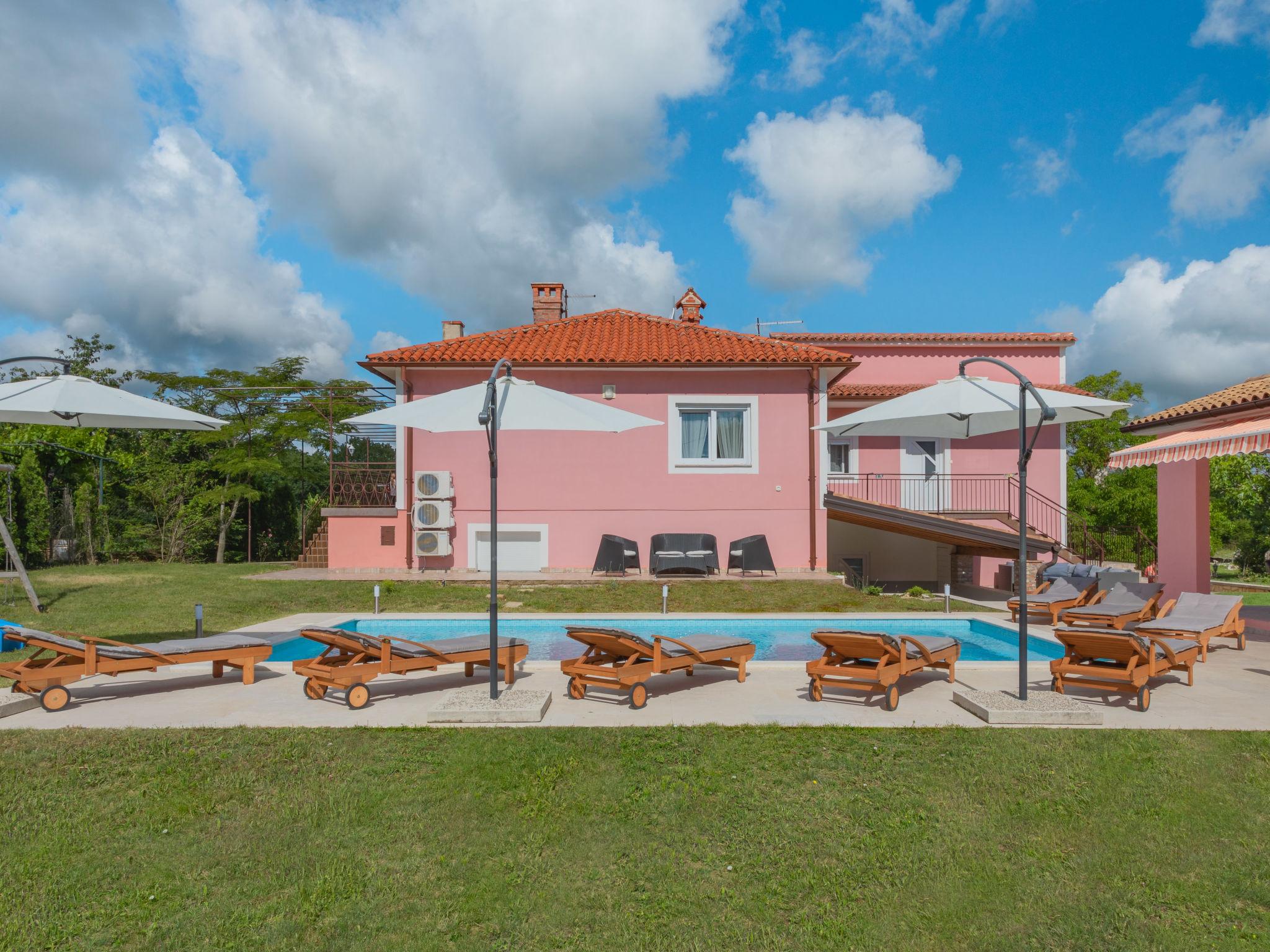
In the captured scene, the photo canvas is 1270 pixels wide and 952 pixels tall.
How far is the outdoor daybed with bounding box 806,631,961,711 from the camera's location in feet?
24.0

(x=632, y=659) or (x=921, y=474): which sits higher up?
(x=921, y=474)

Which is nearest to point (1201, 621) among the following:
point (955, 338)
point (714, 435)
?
point (714, 435)

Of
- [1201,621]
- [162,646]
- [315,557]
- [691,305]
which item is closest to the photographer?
[162,646]

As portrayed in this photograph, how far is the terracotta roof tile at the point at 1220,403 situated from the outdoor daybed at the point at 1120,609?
3188 millimetres

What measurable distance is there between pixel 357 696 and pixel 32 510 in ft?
69.3

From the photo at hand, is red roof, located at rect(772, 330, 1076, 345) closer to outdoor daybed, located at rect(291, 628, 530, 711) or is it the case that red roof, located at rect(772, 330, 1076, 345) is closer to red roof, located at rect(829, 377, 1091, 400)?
red roof, located at rect(829, 377, 1091, 400)

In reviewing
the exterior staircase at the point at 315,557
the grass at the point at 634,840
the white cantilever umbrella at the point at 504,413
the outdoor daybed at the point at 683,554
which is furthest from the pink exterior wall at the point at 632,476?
the grass at the point at 634,840

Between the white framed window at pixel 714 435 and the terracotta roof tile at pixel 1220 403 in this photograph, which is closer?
the terracotta roof tile at pixel 1220 403

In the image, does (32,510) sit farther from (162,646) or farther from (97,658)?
(97,658)

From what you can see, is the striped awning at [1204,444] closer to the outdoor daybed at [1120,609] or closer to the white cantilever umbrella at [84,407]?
the outdoor daybed at [1120,609]

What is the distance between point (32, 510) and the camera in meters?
21.9

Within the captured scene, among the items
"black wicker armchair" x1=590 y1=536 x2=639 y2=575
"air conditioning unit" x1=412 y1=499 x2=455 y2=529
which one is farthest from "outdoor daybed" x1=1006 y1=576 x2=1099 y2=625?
"air conditioning unit" x1=412 y1=499 x2=455 y2=529

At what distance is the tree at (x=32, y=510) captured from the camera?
2169cm

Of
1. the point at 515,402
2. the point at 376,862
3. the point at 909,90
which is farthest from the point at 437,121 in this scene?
the point at 376,862
